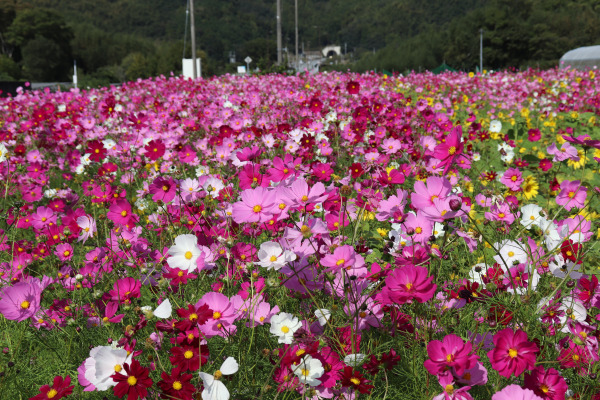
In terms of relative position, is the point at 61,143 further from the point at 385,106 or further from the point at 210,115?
the point at 385,106

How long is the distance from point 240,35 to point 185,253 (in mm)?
106309

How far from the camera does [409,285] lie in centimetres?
106

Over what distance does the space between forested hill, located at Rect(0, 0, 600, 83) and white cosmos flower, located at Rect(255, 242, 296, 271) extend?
1539cm

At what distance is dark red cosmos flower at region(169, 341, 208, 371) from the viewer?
104 centimetres

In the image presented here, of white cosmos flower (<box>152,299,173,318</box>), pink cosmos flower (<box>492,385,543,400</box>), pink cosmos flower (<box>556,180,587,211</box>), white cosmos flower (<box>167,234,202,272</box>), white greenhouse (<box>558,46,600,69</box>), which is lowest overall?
pink cosmos flower (<box>492,385,543,400</box>)

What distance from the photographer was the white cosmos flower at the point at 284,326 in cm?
122

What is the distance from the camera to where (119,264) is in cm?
164

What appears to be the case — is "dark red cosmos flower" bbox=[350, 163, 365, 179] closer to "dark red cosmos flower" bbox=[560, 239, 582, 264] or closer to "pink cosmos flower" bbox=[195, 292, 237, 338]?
"dark red cosmos flower" bbox=[560, 239, 582, 264]

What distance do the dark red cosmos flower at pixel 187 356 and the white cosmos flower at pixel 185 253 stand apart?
0.90 ft

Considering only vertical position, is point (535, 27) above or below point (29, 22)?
below

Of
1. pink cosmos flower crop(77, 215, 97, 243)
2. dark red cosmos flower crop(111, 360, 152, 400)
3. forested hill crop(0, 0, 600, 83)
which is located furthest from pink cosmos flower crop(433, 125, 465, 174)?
forested hill crop(0, 0, 600, 83)

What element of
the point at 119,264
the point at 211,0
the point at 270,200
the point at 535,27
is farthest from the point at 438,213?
the point at 211,0

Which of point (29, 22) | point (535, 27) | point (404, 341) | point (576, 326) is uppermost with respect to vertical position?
point (29, 22)

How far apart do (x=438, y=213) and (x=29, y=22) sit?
62.8 metres
